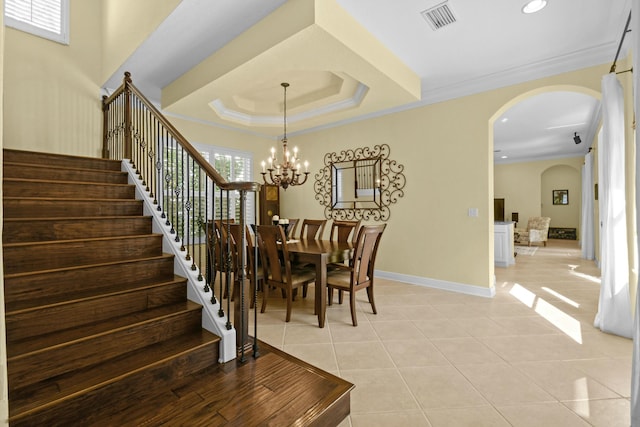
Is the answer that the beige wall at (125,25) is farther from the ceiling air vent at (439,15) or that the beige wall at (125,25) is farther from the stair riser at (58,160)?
the ceiling air vent at (439,15)

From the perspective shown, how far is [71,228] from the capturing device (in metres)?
2.30

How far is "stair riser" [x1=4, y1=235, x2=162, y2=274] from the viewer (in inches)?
76.7

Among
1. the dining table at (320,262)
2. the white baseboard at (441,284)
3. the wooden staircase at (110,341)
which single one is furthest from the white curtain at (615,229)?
the wooden staircase at (110,341)

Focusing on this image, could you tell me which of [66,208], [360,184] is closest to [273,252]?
[66,208]

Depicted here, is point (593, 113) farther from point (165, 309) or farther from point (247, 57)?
point (165, 309)

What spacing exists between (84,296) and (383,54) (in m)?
3.50

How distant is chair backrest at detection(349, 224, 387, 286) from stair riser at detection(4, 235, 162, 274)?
1794mm

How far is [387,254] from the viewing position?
4863 mm

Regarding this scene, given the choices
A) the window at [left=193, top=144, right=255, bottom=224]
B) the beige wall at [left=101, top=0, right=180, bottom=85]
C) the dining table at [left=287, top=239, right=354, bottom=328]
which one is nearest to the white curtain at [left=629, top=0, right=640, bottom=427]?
the dining table at [left=287, top=239, right=354, bottom=328]

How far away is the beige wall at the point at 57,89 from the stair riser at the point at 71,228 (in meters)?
2.38

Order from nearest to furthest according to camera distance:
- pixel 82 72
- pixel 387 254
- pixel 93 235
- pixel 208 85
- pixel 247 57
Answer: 1. pixel 93 235
2. pixel 247 57
3. pixel 208 85
4. pixel 82 72
5. pixel 387 254

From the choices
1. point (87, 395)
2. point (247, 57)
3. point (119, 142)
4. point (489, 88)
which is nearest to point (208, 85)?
point (247, 57)

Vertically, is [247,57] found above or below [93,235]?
above

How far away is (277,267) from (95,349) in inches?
65.9
